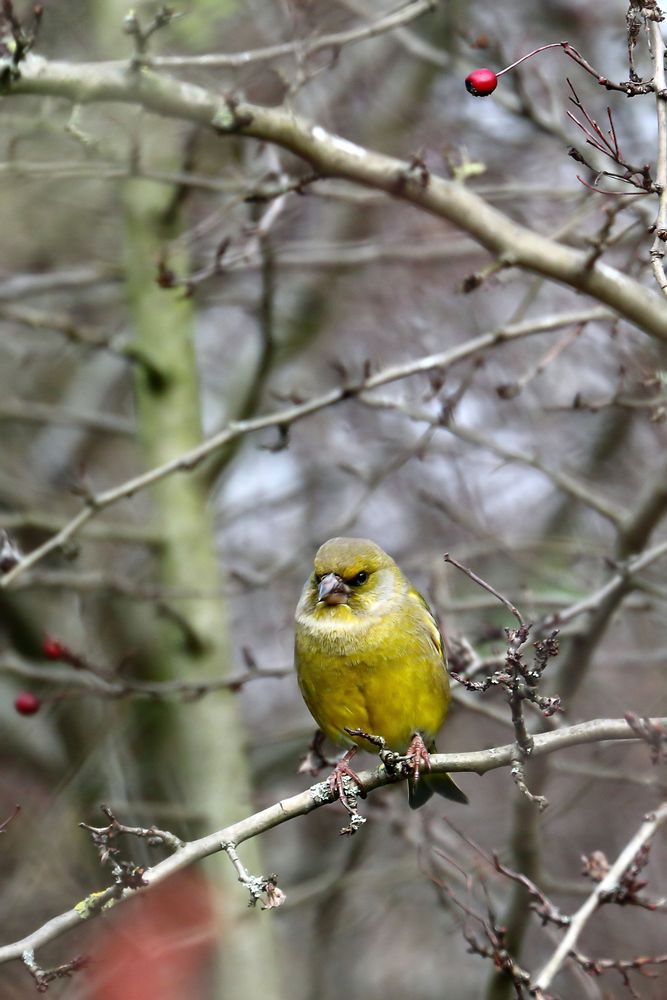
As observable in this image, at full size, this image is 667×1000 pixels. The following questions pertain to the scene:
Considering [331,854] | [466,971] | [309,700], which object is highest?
[309,700]

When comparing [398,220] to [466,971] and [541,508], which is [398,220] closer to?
[541,508]

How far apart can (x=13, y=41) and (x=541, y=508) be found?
643 cm

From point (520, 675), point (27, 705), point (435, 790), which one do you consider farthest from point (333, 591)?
point (27, 705)

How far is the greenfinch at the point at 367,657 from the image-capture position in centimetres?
489

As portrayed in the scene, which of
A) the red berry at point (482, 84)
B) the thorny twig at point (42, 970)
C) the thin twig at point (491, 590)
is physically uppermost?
the red berry at point (482, 84)

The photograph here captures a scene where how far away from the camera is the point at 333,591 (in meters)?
5.00

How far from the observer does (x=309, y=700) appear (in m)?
5.06

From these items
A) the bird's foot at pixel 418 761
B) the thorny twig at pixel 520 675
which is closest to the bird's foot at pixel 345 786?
the bird's foot at pixel 418 761

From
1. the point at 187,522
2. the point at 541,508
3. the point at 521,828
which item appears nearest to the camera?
the point at 521,828

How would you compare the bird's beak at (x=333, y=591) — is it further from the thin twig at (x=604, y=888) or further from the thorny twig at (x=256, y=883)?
the thin twig at (x=604, y=888)

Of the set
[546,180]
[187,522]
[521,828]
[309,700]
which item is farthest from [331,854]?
[546,180]

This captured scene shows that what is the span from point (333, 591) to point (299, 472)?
5203mm

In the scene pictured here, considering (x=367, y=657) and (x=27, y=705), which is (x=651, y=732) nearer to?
(x=367, y=657)

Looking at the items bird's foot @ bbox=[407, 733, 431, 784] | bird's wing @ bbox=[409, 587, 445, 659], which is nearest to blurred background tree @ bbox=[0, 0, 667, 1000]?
bird's wing @ bbox=[409, 587, 445, 659]
